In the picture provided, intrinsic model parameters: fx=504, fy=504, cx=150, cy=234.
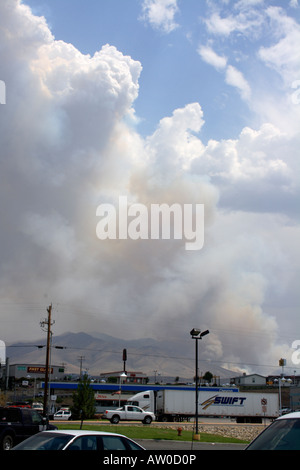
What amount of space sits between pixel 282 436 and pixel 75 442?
369 cm

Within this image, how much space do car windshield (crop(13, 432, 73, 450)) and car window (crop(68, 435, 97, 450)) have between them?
0.13 m

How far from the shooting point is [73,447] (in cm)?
888

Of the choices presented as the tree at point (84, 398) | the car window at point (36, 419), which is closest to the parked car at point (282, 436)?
the car window at point (36, 419)

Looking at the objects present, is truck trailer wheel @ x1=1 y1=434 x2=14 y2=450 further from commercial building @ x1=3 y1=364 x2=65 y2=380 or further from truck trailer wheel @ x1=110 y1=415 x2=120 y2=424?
commercial building @ x1=3 y1=364 x2=65 y2=380

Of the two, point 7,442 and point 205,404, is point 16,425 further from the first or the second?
point 205,404

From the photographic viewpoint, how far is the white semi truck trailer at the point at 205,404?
62.8 metres

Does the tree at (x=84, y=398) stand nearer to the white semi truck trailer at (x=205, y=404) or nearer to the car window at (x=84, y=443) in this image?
the white semi truck trailer at (x=205, y=404)

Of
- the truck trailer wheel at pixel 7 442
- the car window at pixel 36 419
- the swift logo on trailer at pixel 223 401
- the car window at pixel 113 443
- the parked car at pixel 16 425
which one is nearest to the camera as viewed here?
the car window at pixel 113 443

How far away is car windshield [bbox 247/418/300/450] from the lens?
722cm

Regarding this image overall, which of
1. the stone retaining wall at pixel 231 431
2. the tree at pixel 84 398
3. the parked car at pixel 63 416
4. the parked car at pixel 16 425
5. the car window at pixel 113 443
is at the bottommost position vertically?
the parked car at pixel 63 416
